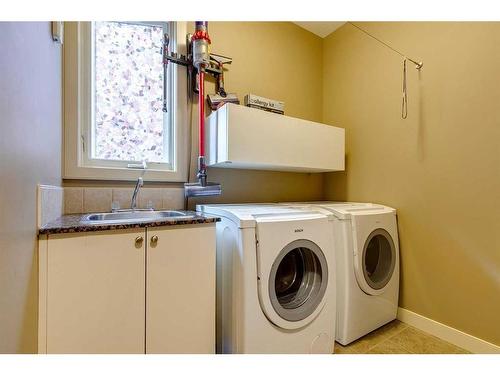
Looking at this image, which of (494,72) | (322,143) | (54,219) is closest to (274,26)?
(322,143)

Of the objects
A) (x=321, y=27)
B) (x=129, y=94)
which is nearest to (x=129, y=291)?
(x=129, y=94)

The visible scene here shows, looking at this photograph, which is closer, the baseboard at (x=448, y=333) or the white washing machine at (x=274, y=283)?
the white washing machine at (x=274, y=283)

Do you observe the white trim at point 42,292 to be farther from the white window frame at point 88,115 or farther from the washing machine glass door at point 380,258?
the washing machine glass door at point 380,258

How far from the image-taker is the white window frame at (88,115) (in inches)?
60.0

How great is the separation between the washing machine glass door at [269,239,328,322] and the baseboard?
3.22ft

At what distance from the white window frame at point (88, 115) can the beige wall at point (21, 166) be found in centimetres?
46

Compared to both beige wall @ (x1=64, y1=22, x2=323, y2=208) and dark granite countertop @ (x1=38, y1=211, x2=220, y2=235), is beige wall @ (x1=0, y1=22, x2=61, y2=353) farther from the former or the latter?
beige wall @ (x1=64, y1=22, x2=323, y2=208)

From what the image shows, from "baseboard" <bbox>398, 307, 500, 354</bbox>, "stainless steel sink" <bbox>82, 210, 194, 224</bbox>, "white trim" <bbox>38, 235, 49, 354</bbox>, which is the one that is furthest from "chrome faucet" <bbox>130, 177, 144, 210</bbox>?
"baseboard" <bbox>398, 307, 500, 354</bbox>

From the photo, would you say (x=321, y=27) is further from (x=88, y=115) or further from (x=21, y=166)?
(x=21, y=166)

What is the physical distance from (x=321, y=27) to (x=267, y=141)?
1670 mm

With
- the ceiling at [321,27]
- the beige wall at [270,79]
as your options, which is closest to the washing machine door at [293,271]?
the beige wall at [270,79]

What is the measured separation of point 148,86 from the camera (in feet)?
6.08
